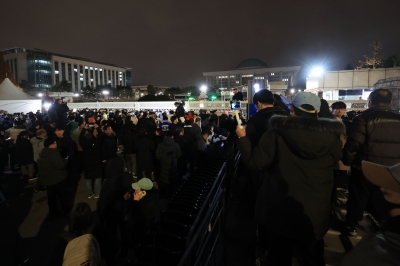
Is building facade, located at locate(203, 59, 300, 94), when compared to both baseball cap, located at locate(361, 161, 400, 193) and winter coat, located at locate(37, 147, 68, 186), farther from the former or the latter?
baseball cap, located at locate(361, 161, 400, 193)

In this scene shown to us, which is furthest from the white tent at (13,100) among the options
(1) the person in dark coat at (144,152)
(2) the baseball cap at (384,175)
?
(2) the baseball cap at (384,175)

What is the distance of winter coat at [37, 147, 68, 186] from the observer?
518 centimetres

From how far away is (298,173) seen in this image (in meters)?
2.11

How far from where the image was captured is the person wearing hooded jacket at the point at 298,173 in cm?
202

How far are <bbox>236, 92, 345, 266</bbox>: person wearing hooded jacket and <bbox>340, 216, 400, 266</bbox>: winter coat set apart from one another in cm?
101

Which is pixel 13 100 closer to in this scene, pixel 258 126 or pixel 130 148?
pixel 130 148

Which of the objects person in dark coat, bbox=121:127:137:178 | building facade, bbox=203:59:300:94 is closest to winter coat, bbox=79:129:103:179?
person in dark coat, bbox=121:127:137:178

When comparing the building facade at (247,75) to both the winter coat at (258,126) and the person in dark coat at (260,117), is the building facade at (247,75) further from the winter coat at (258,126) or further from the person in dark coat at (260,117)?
the winter coat at (258,126)

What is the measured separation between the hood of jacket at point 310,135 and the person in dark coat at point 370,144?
146cm

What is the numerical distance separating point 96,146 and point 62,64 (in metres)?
116

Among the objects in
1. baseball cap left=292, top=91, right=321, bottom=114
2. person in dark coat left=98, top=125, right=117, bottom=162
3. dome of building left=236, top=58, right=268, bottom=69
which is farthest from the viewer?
dome of building left=236, top=58, right=268, bottom=69

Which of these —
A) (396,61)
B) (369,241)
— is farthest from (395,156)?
(396,61)

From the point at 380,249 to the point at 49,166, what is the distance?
561cm

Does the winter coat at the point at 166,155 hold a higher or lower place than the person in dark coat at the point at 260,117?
lower
